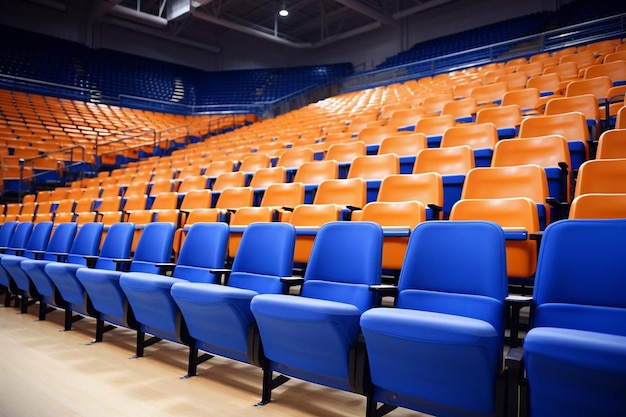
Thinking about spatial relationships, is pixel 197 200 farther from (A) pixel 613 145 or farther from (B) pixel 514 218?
(A) pixel 613 145

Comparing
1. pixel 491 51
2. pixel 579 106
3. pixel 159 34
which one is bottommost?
pixel 579 106

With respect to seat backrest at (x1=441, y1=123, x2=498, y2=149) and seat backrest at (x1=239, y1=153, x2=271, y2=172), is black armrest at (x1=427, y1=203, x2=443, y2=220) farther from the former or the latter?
seat backrest at (x1=239, y1=153, x2=271, y2=172)

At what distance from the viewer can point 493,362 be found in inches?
16.4

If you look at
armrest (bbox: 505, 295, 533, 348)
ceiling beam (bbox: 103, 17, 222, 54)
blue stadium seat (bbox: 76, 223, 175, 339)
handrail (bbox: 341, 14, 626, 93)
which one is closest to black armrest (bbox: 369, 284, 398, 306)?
armrest (bbox: 505, 295, 533, 348)

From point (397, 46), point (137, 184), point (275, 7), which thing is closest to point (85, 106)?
point (275, 7)

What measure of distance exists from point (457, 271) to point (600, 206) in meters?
0.24

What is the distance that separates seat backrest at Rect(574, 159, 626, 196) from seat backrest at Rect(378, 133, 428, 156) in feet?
1.92

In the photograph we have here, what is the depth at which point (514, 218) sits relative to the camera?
0.71m

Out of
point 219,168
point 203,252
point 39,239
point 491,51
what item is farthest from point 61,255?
point 491,51

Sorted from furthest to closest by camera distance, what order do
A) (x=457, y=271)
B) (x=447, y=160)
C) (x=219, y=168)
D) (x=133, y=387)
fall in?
(x=219, y=168), (x=447, y=160), (x=133, y=387), (x=457, y=271)

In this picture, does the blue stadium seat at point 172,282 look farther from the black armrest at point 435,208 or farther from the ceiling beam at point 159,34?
the ceiling beam at point 159,34

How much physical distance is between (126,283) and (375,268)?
470 millimetres

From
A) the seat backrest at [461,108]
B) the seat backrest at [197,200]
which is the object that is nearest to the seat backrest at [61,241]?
the seat backrest at [197,200]

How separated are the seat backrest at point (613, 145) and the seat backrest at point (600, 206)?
0.31 meters
